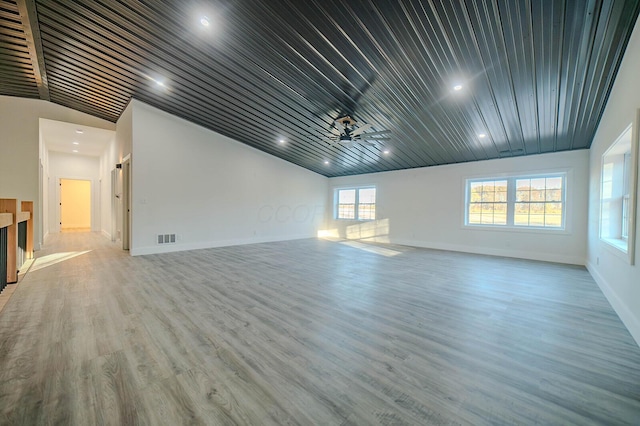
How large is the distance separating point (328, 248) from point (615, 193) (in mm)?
5463

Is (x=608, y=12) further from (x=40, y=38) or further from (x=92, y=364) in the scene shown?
(x=40, y=38)

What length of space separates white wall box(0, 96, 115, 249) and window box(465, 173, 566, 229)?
10704mm

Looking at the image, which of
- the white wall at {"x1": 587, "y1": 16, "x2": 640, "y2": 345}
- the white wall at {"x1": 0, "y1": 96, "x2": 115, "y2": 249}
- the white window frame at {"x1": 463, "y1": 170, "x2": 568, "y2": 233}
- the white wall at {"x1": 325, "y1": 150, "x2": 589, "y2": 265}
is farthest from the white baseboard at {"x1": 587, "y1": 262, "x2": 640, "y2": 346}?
the white wall at {"x1": 0, "y1": 96, "x2": 115, "y2": 249}

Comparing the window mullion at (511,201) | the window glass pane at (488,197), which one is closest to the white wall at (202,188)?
the window glass pane at (488,197)

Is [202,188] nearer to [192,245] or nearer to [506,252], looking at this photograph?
[192,245]

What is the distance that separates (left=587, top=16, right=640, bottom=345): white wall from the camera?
8.07ft

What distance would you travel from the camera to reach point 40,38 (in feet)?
12.9

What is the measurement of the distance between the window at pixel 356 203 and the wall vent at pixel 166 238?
586 cm

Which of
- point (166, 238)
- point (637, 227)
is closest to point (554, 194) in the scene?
point (637, 227)

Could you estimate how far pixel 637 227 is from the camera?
7.84ft

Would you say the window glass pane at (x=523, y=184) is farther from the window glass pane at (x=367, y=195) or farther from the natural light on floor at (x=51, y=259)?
the natural light on floor at (x=51, y=259)

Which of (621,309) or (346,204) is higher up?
(346,204)

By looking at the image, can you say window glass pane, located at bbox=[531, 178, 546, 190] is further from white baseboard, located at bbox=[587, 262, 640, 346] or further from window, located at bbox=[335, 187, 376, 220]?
window, located at bbox=[335, 187, 376, 220]

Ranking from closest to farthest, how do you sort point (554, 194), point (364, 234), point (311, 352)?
point (311, 352) → point (554, 194) → point (364, 234)
